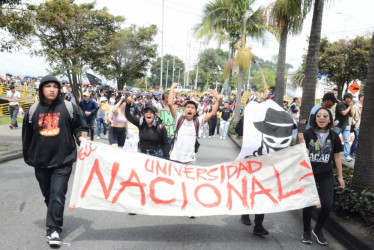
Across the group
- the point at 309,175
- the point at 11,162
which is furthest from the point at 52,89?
the point at 11,162

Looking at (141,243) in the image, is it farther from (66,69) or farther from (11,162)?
(66,69)

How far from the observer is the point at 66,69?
19031 millimetres

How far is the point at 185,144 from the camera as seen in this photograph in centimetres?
565

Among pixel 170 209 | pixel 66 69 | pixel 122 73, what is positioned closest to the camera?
pixel 170 209

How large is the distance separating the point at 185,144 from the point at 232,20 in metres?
17.1

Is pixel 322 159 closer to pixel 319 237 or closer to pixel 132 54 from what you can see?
pixel 319 237

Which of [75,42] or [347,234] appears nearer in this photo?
[347,234]

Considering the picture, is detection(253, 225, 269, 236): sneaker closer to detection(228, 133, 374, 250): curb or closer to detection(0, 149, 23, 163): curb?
detection(228, 133, 374, 250): curb

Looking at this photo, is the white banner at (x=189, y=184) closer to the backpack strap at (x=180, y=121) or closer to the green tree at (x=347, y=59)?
the backpack strap at (x=180, y=121)

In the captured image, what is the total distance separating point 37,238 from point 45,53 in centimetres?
1621

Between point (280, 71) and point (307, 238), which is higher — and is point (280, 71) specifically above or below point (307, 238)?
above

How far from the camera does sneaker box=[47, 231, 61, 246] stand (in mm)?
4191

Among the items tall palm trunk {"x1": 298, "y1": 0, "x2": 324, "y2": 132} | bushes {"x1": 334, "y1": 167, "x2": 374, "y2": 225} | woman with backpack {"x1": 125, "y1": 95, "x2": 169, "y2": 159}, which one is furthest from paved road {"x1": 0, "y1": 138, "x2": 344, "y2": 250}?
tall palm trunk {"x1": 298, "y1": 0, "x2": 324, "y2": 132}

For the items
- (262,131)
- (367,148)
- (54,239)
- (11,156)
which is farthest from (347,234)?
(11,156)
